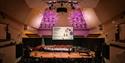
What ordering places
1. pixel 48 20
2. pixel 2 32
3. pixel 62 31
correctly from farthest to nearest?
pixel 48 20 → pixel 62 31 → pixel 2 32

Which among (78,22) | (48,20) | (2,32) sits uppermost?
(48,20)

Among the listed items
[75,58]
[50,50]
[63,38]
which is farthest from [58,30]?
[75,58]

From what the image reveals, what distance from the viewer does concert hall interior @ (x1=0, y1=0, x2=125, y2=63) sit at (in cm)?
823

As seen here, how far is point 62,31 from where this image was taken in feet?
53.8

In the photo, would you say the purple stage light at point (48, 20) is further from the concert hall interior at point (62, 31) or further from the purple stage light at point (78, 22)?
the purple stage light at point (78, 22)

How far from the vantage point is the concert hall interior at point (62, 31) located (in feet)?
27.0

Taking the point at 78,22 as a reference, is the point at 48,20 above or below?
above

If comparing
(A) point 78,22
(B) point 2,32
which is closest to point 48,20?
(A) point 78,22

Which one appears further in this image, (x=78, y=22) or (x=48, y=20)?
(x=48, y=20)

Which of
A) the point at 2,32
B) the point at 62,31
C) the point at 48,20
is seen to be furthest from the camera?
the point at 48,20

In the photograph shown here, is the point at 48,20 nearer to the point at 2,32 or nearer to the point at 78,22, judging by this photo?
the point at 78,22

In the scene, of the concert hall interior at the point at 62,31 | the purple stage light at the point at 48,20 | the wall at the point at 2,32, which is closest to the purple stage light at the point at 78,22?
the concert hall interior at the point at 62,31

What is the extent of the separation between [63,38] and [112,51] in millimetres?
7622

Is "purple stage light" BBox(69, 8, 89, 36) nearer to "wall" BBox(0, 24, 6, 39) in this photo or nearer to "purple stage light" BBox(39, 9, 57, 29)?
"purple stage light" BBox(39, 9, 57, 29)
